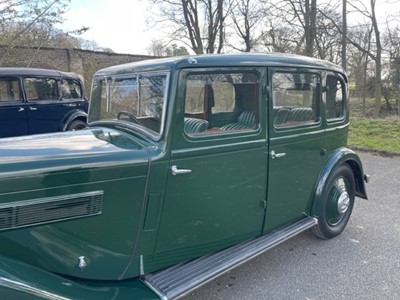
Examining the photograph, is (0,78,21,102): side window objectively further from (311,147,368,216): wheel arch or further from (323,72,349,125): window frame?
(311,147,368,216): wheel arch

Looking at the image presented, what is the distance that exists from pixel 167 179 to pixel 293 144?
136 centimetres

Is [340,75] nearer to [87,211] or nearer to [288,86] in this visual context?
[288,86]

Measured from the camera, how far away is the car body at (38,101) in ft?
25.2

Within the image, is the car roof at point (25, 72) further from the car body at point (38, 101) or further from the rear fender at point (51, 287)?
the rear fender at point (51, 287)

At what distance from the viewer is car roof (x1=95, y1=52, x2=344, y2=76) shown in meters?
2.32

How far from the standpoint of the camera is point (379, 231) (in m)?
3.84

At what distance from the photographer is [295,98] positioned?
3119mm

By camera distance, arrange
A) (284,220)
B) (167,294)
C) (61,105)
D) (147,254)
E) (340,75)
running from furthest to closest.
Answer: (61,105) → (340,75) → (284,220) → (147,254) → (167,294)

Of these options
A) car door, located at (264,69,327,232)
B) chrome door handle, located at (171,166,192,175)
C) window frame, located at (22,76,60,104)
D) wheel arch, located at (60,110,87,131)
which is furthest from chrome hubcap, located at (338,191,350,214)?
window frame, located at (22,76,60,104)

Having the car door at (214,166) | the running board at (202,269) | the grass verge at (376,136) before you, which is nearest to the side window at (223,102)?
the car door at (214,166)

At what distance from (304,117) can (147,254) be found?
6.52 ft

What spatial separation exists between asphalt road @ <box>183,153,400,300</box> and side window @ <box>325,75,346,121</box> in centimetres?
139

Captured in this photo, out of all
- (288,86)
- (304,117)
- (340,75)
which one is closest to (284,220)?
(304,117)

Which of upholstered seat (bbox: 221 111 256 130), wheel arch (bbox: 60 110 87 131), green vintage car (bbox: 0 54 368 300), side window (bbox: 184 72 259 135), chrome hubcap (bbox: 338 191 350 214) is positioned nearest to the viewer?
green vintage car (bbox: 0 54 368 300)
